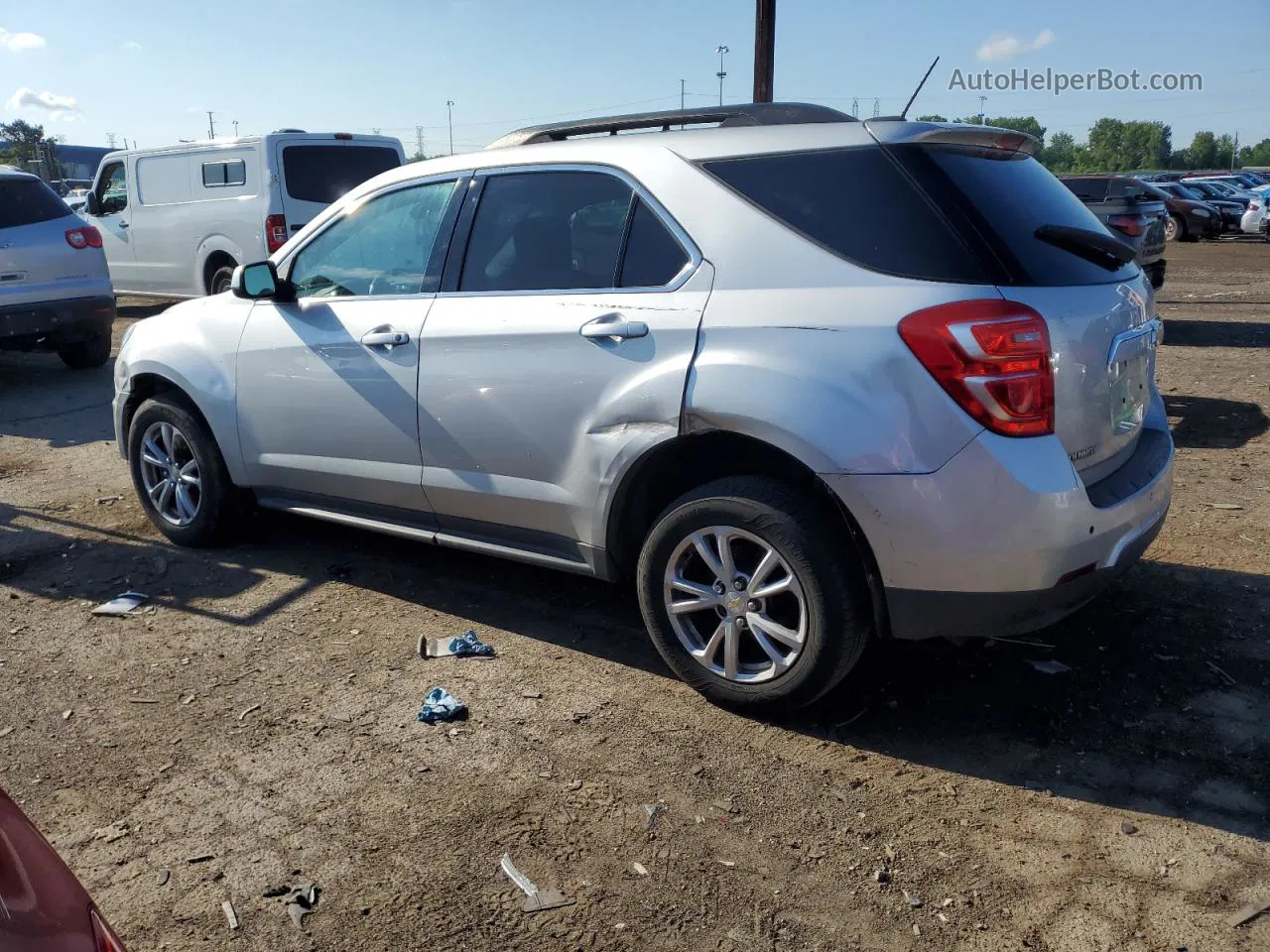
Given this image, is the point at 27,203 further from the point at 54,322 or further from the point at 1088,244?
the point at 1088,244

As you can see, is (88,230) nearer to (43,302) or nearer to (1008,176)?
(43,302)

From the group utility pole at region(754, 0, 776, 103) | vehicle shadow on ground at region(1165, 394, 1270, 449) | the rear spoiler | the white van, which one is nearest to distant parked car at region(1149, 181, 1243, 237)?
utility pole at region(754, 0, 776, 103)

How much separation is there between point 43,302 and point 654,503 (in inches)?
321

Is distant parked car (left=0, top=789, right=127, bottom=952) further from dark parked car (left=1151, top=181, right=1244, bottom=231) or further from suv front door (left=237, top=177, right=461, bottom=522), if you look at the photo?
dark parked car (left=1151, top=181, right=1244, bottom=231)

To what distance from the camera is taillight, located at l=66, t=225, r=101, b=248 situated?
1002 cm

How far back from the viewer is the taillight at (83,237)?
32.9ft

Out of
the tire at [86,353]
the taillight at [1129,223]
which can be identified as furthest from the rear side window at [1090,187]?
the tire at [86,353]

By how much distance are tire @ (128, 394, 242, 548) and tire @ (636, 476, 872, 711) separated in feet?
8.24

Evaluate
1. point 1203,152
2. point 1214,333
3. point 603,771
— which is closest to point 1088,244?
point 603,771

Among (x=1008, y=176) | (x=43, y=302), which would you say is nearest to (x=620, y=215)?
(x=1008, y=176)

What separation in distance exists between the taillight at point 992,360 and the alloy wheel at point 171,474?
3.70 meters

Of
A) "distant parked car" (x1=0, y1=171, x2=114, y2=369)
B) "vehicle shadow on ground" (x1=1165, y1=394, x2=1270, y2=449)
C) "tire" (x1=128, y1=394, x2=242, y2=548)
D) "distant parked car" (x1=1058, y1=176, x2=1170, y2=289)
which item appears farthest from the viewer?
"distant parked car" (x1=1058, y1=176, x2=1170, y2=289)

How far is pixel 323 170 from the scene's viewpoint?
41.4ft

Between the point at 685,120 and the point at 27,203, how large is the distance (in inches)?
331
